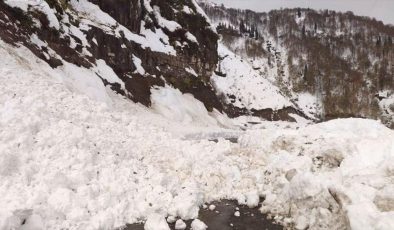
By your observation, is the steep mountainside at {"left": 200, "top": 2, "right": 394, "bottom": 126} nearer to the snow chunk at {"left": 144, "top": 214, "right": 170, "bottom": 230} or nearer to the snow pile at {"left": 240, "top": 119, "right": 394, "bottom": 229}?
the snow pile at {"left": 240, "top": 119, "right": 394, "bottom": 229}

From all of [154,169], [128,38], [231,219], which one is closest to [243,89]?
[128,38]

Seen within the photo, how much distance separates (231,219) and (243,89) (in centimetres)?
6365

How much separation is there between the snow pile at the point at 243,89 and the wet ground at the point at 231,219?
5558 centimetres

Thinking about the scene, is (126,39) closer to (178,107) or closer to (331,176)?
(178,107)

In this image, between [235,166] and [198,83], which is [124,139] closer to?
[235,166]

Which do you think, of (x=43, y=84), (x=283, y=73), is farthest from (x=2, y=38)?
(x=283, y=73)

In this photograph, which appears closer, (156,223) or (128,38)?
(156,223)

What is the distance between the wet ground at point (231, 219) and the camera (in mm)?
12484

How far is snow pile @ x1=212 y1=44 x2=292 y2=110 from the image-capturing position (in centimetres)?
7112

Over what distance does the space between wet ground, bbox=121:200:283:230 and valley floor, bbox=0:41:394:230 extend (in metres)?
0.32

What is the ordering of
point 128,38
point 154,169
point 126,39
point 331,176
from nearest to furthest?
point 331,176 → point 154,169 → point 126,39 → point 128,38

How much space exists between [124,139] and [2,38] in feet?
36.1

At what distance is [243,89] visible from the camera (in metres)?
75.9

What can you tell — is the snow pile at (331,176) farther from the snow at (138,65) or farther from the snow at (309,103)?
the snow at (309,103)
